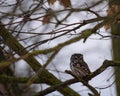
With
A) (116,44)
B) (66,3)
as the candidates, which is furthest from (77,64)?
(66,3)

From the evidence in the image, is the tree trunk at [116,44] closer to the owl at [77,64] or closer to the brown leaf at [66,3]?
the owl at [77,64]

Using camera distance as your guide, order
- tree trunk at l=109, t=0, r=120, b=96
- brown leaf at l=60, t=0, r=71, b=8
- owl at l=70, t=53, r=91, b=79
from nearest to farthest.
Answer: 1. brown leaf at l=60, t=0, r=71, b=8
2. owl at l=70, t=53, r=91, b=79
3. tree trunk at l=109, t=0, r=120, b=96

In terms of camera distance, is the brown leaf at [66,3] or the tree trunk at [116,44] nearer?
the brown leaf at [66,3]

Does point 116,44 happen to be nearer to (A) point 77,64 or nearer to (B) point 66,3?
(A) point 77,64

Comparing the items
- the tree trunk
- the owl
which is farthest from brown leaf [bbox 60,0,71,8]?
the owl

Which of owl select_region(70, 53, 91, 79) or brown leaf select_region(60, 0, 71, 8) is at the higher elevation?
brown leaf select_region(60, 0, 71, 8)

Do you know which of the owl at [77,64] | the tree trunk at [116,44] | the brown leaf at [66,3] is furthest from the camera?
the tree trunk at [116,44]

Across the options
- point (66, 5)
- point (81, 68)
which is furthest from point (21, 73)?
point (66, 5)

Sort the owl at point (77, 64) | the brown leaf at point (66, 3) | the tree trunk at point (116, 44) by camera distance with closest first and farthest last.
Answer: the brown leaf at point (66, 3) → the owl at point (77, 64) → the tree trunk at point (116, 44)

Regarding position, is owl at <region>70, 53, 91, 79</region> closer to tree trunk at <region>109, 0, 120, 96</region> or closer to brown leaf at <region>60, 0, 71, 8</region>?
tree trunk at <region>109, 0, 120, 96</region>

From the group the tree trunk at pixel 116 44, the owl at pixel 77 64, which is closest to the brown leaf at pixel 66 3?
the tree trunk at pixel 116 44

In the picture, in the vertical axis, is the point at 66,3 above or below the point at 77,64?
above

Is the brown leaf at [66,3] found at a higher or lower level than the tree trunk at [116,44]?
higher

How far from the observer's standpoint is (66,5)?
3930mm
